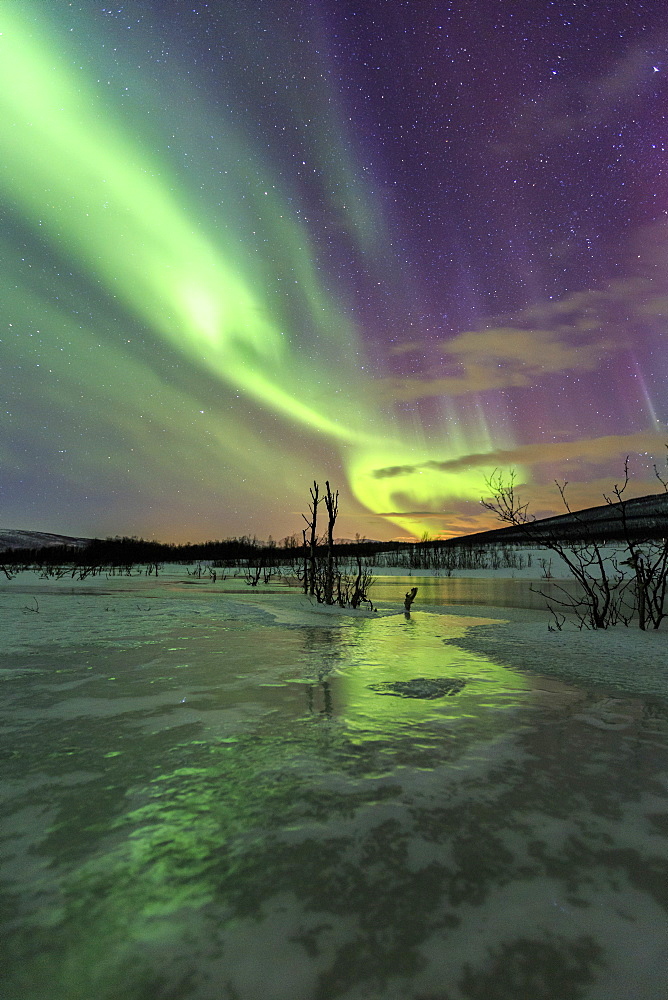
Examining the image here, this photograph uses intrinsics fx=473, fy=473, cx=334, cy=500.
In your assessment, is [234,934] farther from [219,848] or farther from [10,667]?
[10,667]

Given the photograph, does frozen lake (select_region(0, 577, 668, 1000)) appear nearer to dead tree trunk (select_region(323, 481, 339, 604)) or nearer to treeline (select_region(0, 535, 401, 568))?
dead tree trunk (select_region(323, 481, 339, 604))

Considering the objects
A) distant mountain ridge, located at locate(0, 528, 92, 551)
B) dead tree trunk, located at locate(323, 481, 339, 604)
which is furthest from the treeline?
distant mountain ridge, located at locate(0, 528, 92, 551)

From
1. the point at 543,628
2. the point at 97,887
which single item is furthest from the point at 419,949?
the point at 543,628

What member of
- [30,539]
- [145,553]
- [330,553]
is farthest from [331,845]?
[30,539]

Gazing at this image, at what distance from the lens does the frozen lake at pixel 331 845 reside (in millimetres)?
1595

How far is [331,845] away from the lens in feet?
7.46

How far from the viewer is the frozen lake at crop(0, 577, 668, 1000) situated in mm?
1595

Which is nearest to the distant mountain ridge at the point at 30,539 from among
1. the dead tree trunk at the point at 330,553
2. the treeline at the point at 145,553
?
the treeline at the point at 145,553

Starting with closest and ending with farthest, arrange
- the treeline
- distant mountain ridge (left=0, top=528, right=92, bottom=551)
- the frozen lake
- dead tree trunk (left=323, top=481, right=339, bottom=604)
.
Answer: the frozen lake → dead tree trunk (left=323, top=481, right=339, bottom=604) → the treeline → distant mountain ridge (left=0, top=528, right=92, bottom=551)

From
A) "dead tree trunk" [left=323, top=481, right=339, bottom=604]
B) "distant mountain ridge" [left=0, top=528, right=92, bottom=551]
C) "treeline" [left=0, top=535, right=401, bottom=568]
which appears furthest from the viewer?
"distant mountain ridge" [left=0, top=528, right=92, bottom=551]

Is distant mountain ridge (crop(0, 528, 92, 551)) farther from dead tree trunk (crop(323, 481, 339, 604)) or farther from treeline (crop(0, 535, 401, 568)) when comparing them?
dead tree trunk (crop(323, 481, 339, 604))

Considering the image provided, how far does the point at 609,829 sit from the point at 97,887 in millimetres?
2459

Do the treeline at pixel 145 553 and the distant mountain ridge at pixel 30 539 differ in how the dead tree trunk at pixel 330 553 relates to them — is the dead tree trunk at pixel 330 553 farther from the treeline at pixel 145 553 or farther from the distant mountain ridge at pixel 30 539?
the distant mountain ridge at pixel 30 539

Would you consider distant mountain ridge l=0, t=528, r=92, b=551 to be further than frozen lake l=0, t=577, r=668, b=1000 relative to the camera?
Yes
